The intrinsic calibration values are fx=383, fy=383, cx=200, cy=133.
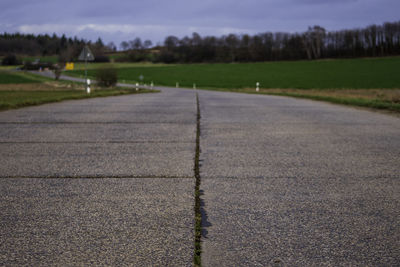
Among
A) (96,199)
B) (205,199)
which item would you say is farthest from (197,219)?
(96,199)

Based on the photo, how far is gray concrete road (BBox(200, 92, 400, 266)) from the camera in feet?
8.07

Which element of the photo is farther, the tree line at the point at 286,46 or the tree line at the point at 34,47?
the tree line at the point at 286,46

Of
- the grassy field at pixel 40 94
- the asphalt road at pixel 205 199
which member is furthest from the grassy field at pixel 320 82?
the asphalt road at pixel 205 199

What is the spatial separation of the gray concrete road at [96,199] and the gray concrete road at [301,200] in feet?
0.94

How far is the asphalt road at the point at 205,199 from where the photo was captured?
246 cm

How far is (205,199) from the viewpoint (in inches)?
136

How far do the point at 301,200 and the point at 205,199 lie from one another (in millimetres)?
864

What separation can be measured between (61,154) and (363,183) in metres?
3.90

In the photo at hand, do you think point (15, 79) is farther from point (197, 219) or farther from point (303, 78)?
point (197, 219)

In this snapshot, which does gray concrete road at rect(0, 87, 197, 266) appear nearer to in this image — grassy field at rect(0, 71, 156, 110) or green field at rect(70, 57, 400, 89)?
grassy field at rect(0, 71, 156, 110)

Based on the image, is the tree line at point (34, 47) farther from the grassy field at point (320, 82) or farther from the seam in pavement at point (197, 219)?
the seam in pavement at point (197, 219)

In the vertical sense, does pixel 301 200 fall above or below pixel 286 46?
below

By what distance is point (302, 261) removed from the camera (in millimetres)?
2346

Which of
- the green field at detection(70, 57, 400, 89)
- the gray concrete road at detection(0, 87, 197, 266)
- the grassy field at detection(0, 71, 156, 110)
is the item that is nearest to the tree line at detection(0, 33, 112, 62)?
the green field at detection(70, 57, 400, 89)
